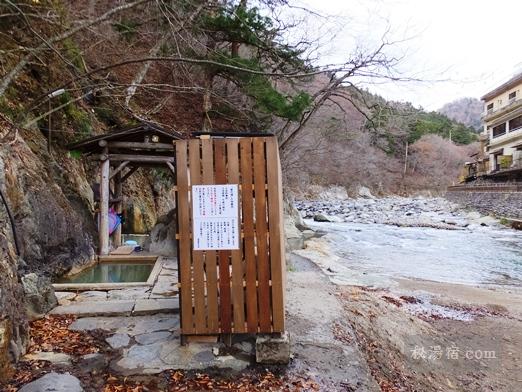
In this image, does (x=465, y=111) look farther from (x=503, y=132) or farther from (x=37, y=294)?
(x=37, y=294)

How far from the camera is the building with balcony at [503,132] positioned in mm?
32344

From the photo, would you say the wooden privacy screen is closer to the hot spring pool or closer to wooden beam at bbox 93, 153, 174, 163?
the hot spring pool

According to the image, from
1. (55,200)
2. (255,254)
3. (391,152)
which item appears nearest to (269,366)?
(255,254)

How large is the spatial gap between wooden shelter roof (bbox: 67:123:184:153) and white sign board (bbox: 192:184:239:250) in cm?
505

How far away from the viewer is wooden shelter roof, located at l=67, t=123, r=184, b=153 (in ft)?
25.8

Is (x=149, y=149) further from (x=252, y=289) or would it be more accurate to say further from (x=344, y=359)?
(x=344, y=359)

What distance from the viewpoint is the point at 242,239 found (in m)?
3.41

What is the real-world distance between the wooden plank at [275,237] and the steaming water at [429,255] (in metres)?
5.55

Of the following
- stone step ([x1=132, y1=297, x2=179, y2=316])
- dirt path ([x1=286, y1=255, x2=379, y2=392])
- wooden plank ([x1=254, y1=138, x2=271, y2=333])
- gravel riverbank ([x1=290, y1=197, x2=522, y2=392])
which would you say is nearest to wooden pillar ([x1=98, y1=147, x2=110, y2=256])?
stone step ([x1=132, y1=297, x2=179, y2=316])

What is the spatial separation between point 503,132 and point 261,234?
40.7 meters

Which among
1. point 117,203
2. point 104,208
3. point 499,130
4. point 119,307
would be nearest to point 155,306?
point 119,307

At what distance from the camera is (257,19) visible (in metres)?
8.32

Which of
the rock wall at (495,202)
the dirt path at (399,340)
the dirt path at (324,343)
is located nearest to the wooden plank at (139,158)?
the dirt path at (399,340)

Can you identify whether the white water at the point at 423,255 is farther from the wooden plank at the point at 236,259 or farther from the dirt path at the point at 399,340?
the wooden plank at the point at 236,259
